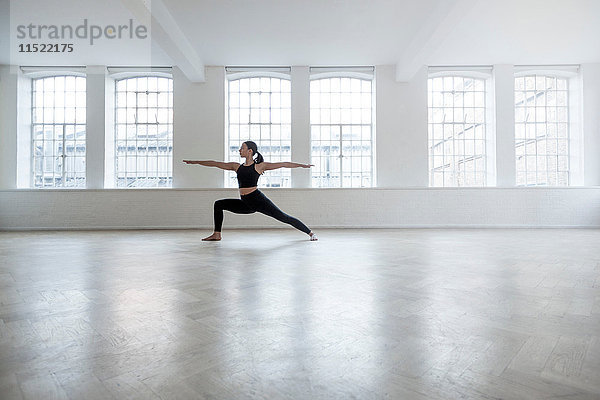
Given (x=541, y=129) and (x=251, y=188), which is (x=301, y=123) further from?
(x=541, y=129)

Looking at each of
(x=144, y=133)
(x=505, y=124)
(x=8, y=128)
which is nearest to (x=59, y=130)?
(x=8, y=128)

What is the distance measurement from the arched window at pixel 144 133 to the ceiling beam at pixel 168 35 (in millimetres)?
1307

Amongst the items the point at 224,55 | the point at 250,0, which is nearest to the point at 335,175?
the point at 224,55

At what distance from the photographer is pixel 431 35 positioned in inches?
257

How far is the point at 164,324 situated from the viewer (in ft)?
5.65

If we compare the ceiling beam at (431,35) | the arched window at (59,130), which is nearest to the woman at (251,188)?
the ceiling beam at (431,35)

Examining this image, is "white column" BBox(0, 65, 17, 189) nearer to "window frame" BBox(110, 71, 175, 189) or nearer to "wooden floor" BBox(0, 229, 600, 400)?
"window frame" BBox(110, 71, 175, 189)

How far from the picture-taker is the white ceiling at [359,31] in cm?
612

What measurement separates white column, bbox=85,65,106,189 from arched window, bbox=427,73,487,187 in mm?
8227

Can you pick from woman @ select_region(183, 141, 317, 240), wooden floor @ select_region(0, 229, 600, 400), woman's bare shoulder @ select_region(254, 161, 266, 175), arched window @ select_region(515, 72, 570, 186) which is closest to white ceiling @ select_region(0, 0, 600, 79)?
arched window @ select_region(515, 72, 570, 186)

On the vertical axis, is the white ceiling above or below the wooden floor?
above

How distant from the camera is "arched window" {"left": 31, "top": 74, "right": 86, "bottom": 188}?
30.2 ft

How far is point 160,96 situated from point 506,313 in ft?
31.1

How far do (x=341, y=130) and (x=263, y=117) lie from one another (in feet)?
6.74
